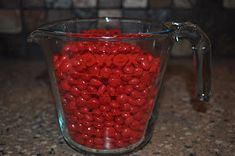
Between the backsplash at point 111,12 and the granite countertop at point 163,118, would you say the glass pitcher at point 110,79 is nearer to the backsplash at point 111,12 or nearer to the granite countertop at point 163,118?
the granite countertop at point 163,118

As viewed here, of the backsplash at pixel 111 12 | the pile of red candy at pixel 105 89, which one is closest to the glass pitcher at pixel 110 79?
the pile of red candy at pixel 105 89

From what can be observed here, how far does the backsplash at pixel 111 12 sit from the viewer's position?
85 centimetres

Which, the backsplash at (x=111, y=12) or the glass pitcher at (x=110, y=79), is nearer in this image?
the glass pitcher at (x=110, y=79)

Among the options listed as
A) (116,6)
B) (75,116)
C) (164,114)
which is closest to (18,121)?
(75,116)

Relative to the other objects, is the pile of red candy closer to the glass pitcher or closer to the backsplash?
the glass pitcher

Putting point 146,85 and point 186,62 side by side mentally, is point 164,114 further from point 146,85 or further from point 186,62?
point 186,62

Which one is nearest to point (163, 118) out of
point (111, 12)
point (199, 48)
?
point (199, 48)

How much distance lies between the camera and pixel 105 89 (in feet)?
1.55

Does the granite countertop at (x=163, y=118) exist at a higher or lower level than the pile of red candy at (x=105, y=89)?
lower

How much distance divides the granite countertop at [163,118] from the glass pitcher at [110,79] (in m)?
0.04

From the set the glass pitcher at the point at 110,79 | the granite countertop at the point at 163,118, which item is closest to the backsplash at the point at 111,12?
the granite countertop at the point at 163,118

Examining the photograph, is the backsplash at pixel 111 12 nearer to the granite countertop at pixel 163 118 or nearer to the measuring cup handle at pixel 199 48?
the granite countertop at pixel 163 118

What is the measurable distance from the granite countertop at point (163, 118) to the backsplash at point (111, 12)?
0.09 meters

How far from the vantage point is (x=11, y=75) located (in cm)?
82
